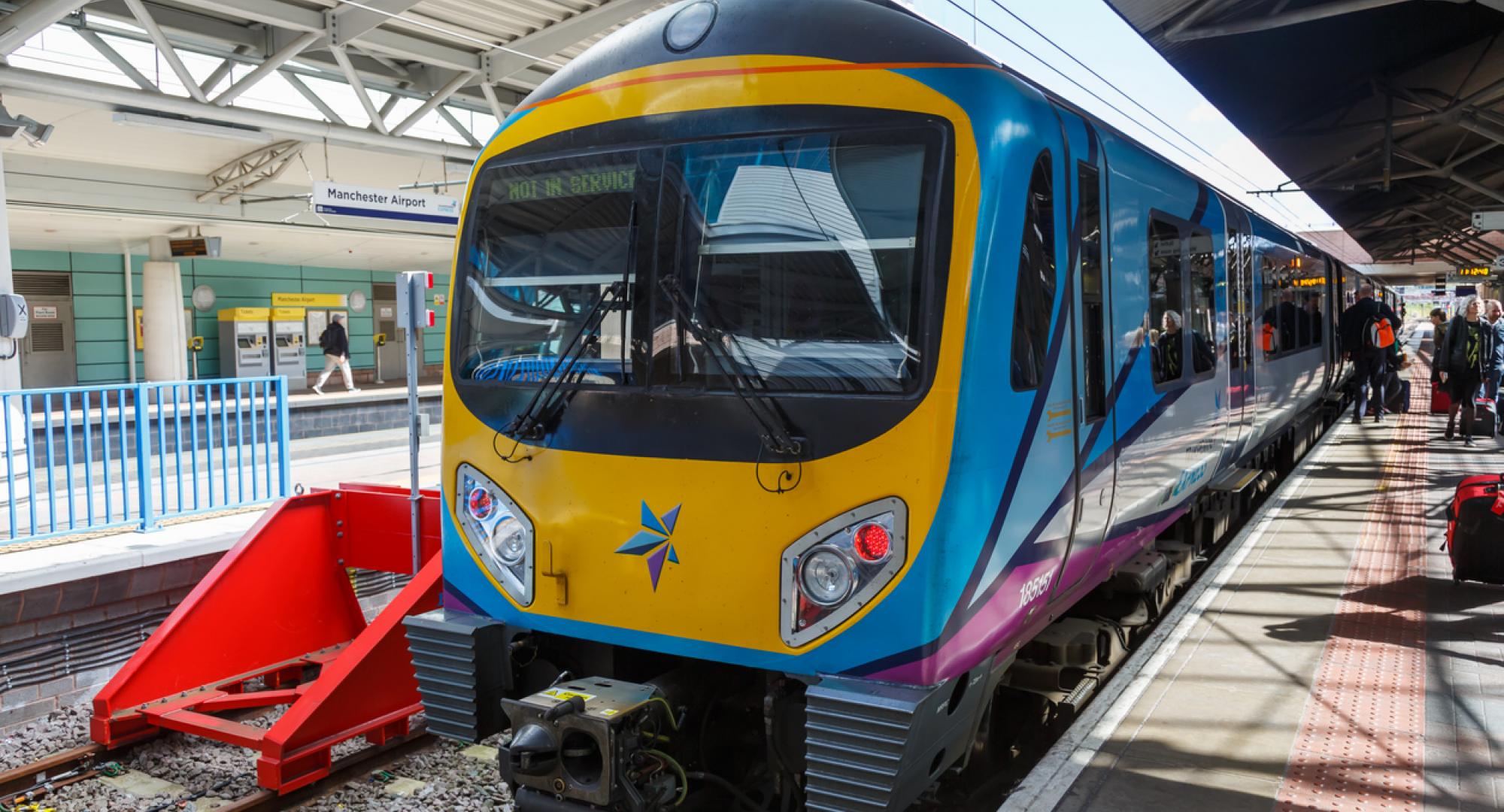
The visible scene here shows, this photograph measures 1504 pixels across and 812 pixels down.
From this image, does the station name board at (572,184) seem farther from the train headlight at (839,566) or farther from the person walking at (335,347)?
the person walking at (335,347)

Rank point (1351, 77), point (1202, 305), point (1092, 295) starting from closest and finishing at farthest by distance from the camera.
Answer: point (1092, 295), point (1202, 305), point (1351, 77)

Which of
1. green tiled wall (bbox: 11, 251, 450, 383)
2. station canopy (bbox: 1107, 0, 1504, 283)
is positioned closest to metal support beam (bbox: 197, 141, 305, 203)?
green tiled wall (bbox: 11, 251, 450, 383)

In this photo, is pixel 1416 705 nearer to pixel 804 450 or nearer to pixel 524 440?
pixel 804 450

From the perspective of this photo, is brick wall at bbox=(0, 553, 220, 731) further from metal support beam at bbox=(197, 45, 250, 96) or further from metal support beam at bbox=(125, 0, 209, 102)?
metal support beam at bbox=(197, 45, 250, 96)

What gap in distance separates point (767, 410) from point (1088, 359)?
1458mm

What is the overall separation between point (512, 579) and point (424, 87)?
39.2 ft


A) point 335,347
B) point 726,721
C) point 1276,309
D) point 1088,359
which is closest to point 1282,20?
point 1276,309

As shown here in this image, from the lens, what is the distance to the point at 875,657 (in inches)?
124

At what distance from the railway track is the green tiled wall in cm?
1955

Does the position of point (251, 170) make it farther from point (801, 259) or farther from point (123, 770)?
point (801, 259)

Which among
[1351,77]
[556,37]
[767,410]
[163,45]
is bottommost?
[767,410]

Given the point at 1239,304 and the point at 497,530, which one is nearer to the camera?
the point at 497,530

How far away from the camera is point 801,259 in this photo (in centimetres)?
334

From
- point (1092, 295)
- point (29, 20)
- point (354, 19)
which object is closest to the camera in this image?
point (1092, 295)
